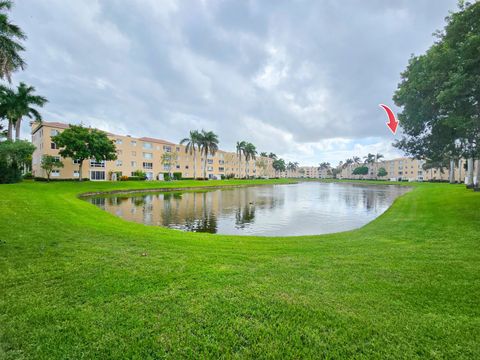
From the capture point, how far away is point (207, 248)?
767 centimetres

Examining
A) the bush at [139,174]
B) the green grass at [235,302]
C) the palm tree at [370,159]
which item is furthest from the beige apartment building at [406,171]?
the green grass at [235,302]

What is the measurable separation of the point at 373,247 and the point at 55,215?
1515 cm

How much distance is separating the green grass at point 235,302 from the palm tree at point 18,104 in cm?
4026

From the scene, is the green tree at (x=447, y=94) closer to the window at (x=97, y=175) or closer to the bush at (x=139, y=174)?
the bush at (x=139, y=174)

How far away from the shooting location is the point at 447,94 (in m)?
10.5

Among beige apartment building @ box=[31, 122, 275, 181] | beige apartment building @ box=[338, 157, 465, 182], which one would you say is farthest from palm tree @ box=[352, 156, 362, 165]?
beige apartment building @ box=[31, 122, 275, 181]

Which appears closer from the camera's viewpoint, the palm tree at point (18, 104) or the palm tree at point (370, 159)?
the palm tree at point (18, 104)

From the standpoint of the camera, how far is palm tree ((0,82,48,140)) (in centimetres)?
3421

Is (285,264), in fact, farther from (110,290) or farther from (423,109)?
(423,109)

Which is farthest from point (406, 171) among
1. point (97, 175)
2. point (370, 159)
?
point (97, 175)

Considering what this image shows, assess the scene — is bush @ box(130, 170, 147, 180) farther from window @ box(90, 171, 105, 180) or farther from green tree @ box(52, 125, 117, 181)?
green tree @ box(52, 125, 117, 181)

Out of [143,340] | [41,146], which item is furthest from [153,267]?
[41,146]

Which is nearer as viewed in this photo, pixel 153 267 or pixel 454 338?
pixel 454 338

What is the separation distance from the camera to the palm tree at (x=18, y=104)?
34.2 metres
